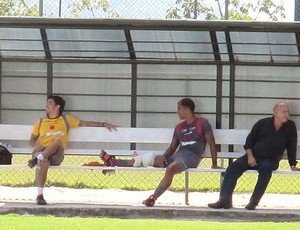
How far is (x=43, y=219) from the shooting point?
339 inches

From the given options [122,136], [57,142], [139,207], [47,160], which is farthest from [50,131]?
[139,207]

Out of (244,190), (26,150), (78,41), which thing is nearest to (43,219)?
(26,150)

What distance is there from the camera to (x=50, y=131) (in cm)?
1120

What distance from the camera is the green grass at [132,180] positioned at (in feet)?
43.7

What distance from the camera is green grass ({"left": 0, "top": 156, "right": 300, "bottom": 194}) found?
13.3m

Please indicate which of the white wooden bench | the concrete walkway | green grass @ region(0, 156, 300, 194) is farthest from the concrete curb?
green grass @ region(0, 156, 300, 194)

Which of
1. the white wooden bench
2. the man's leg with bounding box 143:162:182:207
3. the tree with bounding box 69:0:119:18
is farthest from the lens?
the tree with bounding box 69:0:119:18

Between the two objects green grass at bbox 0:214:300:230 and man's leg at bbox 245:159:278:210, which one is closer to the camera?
green grass at bbox 0:214:300:230

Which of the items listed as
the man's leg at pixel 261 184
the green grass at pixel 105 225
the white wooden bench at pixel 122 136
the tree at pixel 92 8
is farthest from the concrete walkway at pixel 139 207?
the tree at pixel 92 8

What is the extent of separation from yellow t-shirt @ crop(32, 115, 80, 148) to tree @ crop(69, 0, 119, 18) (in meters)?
1.68

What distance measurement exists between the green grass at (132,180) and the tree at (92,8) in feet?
8.32

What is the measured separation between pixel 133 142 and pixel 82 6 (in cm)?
235

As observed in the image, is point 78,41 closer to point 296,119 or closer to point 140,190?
point 140,190

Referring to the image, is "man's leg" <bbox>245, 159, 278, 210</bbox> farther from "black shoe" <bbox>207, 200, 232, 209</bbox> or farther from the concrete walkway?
"black shoe" <bbox>207, 200, 232, 209</bbox>
